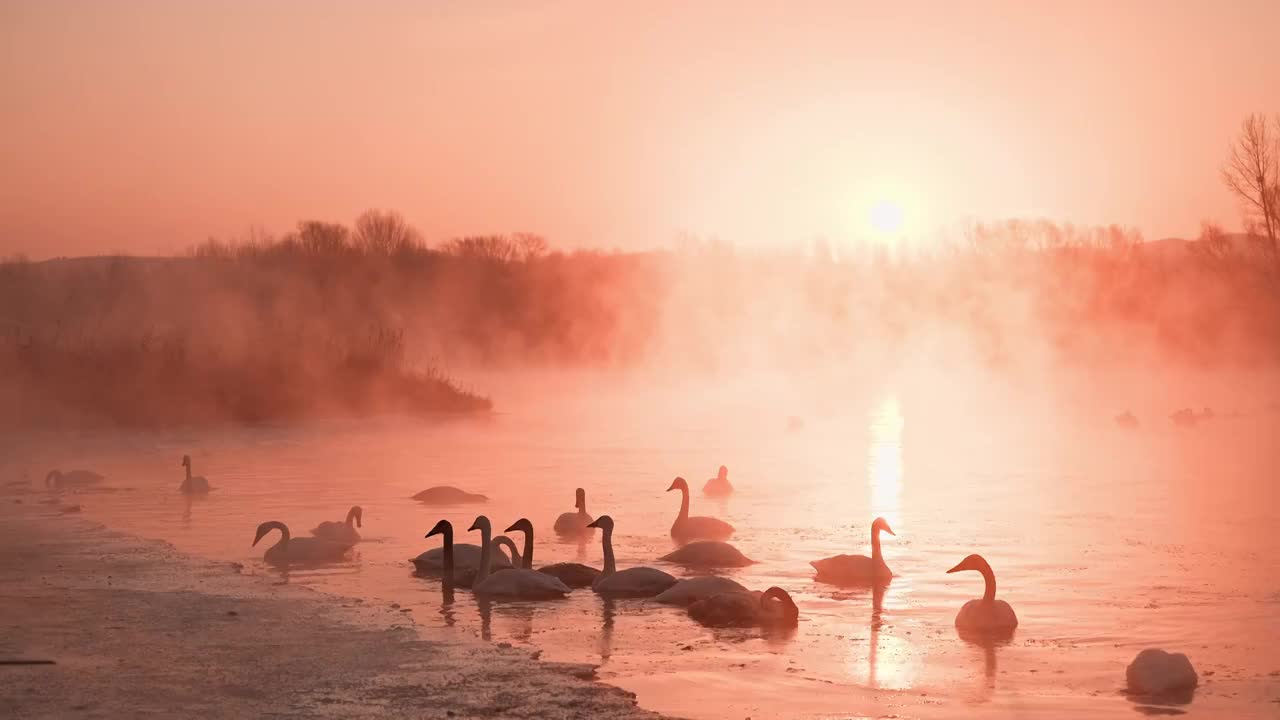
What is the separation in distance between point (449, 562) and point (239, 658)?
3.28 m

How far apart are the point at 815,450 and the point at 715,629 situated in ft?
54.7

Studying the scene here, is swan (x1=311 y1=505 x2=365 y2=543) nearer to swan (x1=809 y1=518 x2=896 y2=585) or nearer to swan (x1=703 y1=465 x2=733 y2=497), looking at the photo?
swan (x1=809 y1=518 x2=896 y2=585)

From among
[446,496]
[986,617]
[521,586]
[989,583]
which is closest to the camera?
[986,617]

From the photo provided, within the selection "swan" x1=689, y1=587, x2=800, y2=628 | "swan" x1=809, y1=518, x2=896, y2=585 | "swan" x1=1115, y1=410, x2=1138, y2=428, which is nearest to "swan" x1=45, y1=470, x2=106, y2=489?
"swan" x1=809, y1=518, x2=896, y2=585

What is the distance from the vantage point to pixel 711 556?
13.6m

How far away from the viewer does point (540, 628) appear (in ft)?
35.4

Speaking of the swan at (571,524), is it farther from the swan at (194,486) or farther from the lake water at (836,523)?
the swan at (194,486)

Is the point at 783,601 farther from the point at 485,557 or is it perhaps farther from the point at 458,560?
the point at 458,560

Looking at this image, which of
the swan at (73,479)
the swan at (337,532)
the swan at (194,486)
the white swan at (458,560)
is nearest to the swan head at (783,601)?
the white swan at (458,560)

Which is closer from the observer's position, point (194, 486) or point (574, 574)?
point (574, 574)

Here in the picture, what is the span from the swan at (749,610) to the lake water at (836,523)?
17 centimetres

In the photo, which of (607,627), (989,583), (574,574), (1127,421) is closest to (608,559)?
(574,574)

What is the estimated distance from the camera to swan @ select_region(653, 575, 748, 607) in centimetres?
1153

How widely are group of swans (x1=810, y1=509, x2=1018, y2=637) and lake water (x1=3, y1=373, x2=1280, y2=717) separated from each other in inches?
7.2
